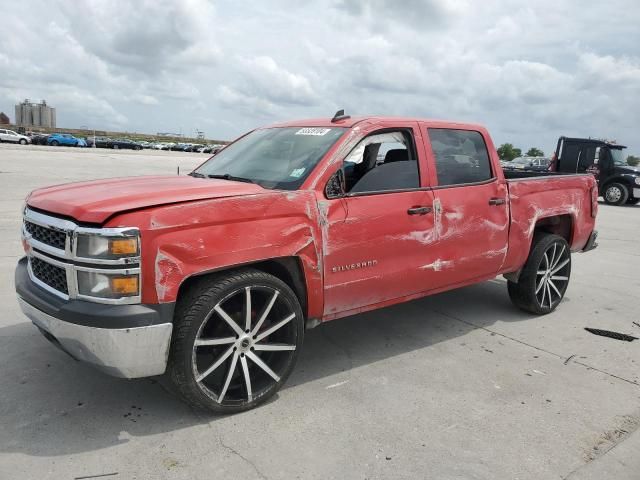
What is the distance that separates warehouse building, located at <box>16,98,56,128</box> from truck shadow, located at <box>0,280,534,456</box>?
164 m

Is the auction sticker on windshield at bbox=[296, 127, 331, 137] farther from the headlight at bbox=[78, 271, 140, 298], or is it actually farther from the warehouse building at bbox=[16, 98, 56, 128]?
the warehouse building at bbox=[16, 98, 56, 128]

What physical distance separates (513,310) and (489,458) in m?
2.94

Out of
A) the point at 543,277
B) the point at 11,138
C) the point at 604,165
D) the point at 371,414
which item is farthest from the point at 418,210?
the point at 11,138

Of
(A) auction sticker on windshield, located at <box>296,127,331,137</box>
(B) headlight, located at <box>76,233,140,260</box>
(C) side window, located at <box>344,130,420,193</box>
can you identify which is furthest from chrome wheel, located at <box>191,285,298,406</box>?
(A) auction sticker on windshield, located at <box>296,127,331,137</box>

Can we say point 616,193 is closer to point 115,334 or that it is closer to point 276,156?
point 276,156

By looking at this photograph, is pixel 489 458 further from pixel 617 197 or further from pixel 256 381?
pixel 617 197

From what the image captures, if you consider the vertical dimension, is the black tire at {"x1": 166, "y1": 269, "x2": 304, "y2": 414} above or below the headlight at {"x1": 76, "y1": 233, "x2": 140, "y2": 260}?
below

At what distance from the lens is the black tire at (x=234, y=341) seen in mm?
2996

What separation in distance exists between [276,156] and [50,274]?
1.76m

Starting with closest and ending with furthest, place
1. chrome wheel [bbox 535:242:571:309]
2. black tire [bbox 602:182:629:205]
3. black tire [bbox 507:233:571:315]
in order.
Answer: black tire [bbox 507:233:571:315] → chrome wheel [bbox 535:242:571:309] → black tire [bbox 602:182:629:205]

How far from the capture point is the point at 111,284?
279 cm

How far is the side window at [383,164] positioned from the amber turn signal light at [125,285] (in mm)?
1628

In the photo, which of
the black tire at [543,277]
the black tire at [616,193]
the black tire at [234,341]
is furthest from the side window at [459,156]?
the black tire at [616,193]

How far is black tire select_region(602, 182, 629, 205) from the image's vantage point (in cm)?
1809
